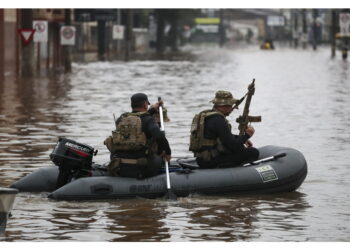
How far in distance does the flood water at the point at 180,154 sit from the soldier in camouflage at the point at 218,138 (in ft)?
1.91

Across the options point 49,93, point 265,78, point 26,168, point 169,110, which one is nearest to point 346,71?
point 265,78

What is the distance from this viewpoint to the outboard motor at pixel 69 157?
13969 millimetres

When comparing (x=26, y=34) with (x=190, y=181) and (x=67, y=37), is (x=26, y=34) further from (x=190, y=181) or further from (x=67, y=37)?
(x=190, y=181)

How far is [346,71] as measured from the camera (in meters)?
54.3

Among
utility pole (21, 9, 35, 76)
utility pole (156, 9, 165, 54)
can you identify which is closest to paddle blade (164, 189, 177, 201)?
utility pole (21, 9, 35, 76)

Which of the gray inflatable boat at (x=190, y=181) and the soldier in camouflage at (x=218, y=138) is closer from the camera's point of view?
the gray inflatable boat at (x=190, y=181)

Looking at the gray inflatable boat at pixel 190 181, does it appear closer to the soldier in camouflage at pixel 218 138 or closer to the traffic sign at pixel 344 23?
the soldier in camouflage at pixel 218 138

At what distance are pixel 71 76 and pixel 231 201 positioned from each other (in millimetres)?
34611

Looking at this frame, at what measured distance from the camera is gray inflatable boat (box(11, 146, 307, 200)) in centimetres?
1378

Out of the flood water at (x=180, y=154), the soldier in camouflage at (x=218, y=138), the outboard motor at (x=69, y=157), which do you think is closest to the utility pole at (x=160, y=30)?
the flood water at (x=180, y=154)

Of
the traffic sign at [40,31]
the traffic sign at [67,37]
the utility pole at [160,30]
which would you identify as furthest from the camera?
the utility pole at [160,30]

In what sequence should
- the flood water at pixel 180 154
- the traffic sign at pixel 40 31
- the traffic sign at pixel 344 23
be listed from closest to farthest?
the flood water at pixel 180 154
the traffic sign at pixel 40 31
the traffic sign at pixel 344 23

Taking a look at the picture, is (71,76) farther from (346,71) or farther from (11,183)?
(11,183)

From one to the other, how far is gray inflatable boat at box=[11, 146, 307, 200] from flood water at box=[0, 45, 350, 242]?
13cm
